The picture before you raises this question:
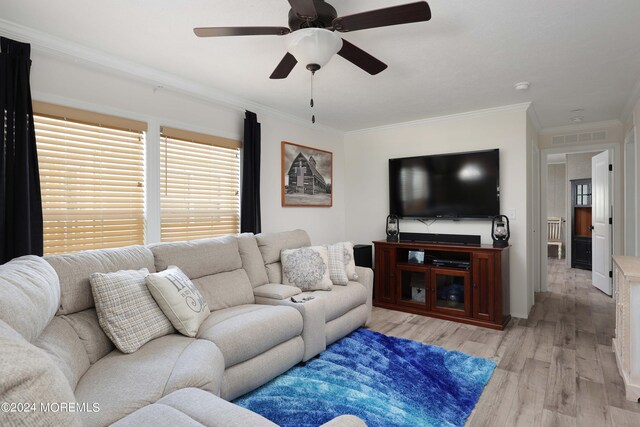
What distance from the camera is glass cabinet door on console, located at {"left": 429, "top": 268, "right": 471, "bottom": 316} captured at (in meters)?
3.82

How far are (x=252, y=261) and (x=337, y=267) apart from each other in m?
0.87

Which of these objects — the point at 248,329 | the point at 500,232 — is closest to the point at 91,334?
the point at 248,329

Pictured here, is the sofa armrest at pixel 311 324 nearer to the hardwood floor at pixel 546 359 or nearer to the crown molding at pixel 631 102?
the hardwood floor at pixel 546 359

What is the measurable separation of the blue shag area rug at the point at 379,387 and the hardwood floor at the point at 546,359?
149mm

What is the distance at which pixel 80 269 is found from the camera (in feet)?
6.41

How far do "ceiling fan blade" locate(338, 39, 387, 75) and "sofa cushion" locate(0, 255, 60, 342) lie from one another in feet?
6.46

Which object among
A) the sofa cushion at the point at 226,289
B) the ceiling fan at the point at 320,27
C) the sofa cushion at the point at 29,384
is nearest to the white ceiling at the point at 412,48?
the ceiling fan at the point at 320,27

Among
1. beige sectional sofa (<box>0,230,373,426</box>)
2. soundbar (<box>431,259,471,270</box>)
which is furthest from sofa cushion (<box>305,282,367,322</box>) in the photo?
soundbar (<box>431,259,471,270</box>)

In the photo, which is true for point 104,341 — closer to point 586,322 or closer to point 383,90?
point 383,90

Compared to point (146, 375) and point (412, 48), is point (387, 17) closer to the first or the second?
point (412, 48)

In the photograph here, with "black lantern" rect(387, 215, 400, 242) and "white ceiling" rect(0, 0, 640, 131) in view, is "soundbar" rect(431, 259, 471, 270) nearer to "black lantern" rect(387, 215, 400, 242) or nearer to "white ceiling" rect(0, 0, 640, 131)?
"black lantern" rect(387, 215, 400, 242)

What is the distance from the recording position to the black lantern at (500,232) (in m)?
3.85

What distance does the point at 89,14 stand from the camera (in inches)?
83.8

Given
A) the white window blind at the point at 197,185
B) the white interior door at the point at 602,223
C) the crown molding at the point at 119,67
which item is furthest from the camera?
the white interior door at the point at 602,223
